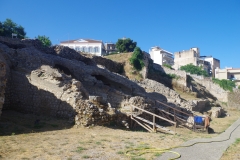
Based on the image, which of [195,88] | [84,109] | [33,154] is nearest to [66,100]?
[84,109]

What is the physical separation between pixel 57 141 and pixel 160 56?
251ft

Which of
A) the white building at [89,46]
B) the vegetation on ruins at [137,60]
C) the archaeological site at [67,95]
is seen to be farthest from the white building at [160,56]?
the archaeological site at [67,95]

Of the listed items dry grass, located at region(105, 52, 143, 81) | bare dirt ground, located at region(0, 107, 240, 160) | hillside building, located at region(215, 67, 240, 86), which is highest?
hillside building, located at region(215, 67, 240, 86)

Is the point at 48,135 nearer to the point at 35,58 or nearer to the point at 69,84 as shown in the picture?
the point at 69,84

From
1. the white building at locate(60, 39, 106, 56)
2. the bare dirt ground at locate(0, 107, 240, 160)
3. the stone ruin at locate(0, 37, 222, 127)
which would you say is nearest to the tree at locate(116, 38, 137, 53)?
the white building at locate(60, 39, 106, 56)

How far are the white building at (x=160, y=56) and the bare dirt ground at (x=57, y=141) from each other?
2819 inches

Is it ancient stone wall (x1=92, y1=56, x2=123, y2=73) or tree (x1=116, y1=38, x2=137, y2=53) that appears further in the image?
tree (x1=116, y1=38, x2=137, y2=53)

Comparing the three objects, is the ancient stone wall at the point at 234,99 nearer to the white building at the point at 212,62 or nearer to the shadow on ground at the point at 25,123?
the shadow on ground at the point at 25,123

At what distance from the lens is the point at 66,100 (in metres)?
12.7

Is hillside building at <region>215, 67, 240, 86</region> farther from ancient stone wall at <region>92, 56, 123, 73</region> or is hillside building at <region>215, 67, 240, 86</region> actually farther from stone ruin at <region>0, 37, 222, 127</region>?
stone ruin at <region>0, 37, 222, 127</region>

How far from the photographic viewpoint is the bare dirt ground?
7305 millimetres

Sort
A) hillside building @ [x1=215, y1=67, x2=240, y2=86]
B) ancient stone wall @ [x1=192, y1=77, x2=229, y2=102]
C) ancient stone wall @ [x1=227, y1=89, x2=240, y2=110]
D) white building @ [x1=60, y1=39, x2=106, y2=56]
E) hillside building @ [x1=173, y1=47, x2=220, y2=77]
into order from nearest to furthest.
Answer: ancient stone wall @ [x1=227, y1=89, x2=240, y2=110] < ancient stone wall @ [x1=192, y1=77, x2=229, y2=102] < white building @ [x1=60, y1=39, x2=106, y2=56] < hillside building @ [x1=215, y1=67, x2=240, y2=86] < hillside building @ [x1=173, y1=47, x2=220, y2=77]

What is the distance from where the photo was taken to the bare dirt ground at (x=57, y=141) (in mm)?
7305

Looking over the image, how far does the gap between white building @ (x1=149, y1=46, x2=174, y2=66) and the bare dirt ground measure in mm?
71613
